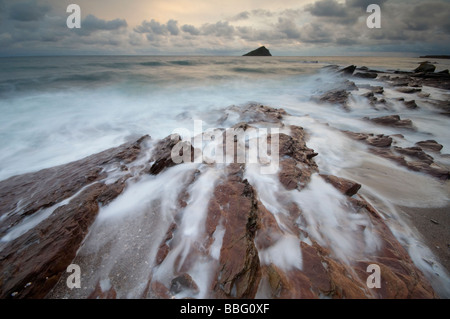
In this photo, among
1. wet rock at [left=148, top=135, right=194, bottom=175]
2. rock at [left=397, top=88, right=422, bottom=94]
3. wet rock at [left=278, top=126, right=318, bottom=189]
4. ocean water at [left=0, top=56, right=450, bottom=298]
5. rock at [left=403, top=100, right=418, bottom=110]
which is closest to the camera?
ocean water at [left=0, top=56, right=450, bottom=298]

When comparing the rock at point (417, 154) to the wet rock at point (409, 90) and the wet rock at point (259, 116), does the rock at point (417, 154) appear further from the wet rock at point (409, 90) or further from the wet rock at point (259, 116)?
the wet rock at point (409, 90)

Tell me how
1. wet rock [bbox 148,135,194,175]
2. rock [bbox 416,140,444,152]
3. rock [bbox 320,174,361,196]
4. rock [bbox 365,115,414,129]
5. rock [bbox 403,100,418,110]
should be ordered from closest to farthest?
rock [bbox 320,174,361,196] → wet rock [bbox 148,135,194,175] → rock [bbox 416,140,444,152] → rock [bbox 365,115,414,129] → rock [bbox 403,100,418,110]

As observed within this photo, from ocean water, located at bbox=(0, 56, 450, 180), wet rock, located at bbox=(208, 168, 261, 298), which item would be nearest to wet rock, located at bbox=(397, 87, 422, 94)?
ocean water, located at bbox=(0, 56, 450, 180)

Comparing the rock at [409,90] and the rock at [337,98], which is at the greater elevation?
the rock at [409,90]

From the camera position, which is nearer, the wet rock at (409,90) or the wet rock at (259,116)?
the wet rock at (259,116)

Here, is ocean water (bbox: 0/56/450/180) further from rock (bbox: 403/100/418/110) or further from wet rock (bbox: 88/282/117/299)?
wet rock (bbox: 88/282/117/299)

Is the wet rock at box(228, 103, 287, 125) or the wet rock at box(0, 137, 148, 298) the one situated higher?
the wet rock at box(228, 103, 287, 125)

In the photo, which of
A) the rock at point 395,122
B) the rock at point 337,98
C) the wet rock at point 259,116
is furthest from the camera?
the rock at point 337,98

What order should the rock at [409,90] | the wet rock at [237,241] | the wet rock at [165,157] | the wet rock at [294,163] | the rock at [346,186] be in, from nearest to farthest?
the wet rock at [237,241] < the rock at [346,186] < the wet rock at [294,163] < the wet rock at [165,157] < the rock at [409,90]

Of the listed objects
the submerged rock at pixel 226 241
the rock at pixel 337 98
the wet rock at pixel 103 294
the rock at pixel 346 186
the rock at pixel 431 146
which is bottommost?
the wet rock at pixel 103 294

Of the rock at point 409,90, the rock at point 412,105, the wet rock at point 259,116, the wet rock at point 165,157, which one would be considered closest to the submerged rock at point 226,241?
the wet rock at point 165,157

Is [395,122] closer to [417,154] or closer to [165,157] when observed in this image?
[417,154]
